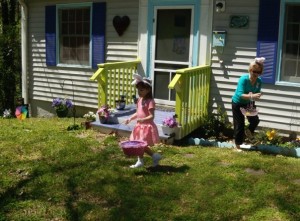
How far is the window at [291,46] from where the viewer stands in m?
7.23

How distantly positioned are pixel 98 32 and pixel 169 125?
3.74m

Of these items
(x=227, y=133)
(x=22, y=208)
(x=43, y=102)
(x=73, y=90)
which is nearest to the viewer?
(x=22, y=208)

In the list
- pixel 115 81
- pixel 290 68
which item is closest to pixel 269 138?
pixel 290 68

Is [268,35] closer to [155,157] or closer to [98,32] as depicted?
[155,157]

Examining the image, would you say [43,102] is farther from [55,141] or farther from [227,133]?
[227,133]

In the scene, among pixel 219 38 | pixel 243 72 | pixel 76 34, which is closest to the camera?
pixel 243 72

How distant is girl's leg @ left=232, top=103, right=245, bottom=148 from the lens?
6.49 metres

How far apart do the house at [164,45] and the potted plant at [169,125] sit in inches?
58.2

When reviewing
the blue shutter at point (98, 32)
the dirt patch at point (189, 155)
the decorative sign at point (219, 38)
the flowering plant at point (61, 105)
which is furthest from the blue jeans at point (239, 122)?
the flowering plant at point (61, 105)

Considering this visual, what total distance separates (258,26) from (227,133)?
2005 mm

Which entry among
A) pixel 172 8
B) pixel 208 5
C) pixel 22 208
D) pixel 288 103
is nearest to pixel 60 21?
pixel 172 8

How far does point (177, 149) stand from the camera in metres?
6.74

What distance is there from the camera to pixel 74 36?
10367mm

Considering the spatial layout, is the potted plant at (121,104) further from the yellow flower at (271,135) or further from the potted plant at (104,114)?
the yellow flower at (271,135)
